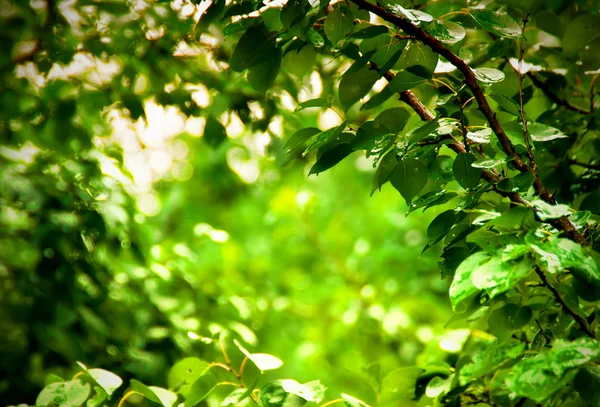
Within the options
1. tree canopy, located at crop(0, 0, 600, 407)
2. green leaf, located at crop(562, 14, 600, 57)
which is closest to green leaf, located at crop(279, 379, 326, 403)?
tree canopy, located at crop(0, 0, 600, 407)

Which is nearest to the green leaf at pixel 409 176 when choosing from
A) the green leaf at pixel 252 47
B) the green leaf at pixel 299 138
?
the green leaf at pixel 299 138

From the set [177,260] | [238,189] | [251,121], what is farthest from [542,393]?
[238,189]

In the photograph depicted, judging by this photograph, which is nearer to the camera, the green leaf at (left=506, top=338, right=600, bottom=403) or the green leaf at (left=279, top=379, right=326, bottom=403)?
the green leaf at (left=506, top=338, right=600, bottom=403)

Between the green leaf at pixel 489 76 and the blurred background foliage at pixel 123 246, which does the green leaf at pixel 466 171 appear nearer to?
the green leaf at pixel 489 76

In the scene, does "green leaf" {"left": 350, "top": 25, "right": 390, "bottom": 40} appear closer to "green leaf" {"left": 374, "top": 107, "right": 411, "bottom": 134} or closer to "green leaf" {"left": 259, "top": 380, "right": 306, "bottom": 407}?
"green leaf" {"left": 374, "top": 107, "right": 411, "bottom": 134}

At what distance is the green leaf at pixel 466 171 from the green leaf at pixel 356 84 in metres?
0.14

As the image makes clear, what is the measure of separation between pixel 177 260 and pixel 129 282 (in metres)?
0.16

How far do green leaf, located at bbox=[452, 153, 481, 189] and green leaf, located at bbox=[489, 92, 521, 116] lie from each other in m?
0.07

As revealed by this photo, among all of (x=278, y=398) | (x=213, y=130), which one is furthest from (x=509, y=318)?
(x=213, y=130)

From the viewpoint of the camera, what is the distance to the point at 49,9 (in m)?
1.34

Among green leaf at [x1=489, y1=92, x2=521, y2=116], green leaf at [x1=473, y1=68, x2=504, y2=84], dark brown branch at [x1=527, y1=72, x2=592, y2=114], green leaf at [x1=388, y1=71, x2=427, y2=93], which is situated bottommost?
dark brown branch at [x1=527, y1=72, x2=592, y2=114]

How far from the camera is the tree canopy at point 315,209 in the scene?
1.73 ft

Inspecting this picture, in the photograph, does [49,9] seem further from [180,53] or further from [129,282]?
[129,282]

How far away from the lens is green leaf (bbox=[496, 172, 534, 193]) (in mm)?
497
